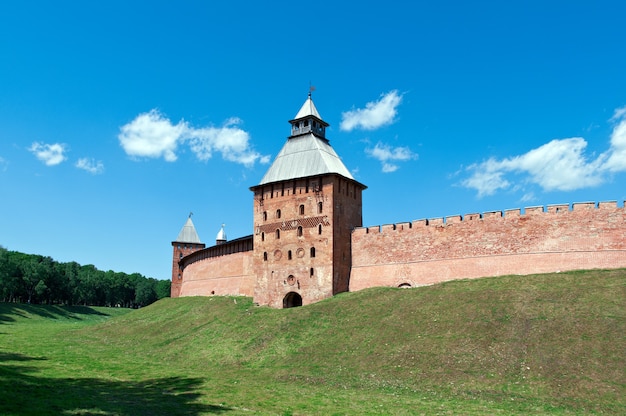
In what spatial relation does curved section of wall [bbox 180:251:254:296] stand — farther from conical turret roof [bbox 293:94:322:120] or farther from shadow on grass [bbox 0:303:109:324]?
shadow on grass [bbox 0:303:109:324]

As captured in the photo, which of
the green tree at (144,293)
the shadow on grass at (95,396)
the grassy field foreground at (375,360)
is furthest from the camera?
the green tree at (144,293)

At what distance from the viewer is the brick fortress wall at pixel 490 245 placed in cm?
2625

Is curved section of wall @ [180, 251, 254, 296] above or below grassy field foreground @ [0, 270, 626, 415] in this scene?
above

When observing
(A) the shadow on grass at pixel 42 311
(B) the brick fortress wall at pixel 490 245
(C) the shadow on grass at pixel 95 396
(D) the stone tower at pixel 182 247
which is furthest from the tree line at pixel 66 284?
(C) the shadow on grass at pixel 95 396

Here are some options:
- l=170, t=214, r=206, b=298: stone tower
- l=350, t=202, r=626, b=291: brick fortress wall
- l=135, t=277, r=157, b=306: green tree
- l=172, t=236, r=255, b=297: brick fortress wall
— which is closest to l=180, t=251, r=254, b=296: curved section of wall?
l=172, t=236, r=255, b=297: brick fortress wall

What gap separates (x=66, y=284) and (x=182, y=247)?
29.2 metres

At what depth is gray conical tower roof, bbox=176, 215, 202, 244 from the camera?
6525 cm

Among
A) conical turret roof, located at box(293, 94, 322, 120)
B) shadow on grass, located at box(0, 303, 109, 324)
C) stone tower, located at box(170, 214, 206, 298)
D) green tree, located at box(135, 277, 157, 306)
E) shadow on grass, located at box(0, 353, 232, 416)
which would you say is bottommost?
shadow on grass, located at box(0, 353, 232, 416)

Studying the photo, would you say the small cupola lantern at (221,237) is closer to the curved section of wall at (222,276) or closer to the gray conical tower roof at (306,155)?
the curved section of wall at (222,276)

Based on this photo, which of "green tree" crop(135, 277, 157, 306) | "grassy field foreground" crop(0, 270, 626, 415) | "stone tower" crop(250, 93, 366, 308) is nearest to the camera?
"grassy field foreground" crop(0, 270, 626, 415)

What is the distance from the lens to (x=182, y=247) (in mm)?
64875

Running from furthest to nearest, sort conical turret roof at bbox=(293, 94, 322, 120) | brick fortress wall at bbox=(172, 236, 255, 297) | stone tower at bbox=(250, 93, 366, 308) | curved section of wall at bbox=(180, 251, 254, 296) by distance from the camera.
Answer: brick fortress wall at bbox=(172, 236, 255, 297)
curved section of wall at bbox=(180, 251, 254, 296)
conical turret roof at bbox=(293, 94, 322, 120)
stone tower at bbox=(250, 93, 366, 308)

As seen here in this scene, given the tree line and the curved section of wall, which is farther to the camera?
the tree line

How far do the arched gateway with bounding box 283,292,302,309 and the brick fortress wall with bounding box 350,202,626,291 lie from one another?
3.95 metres
